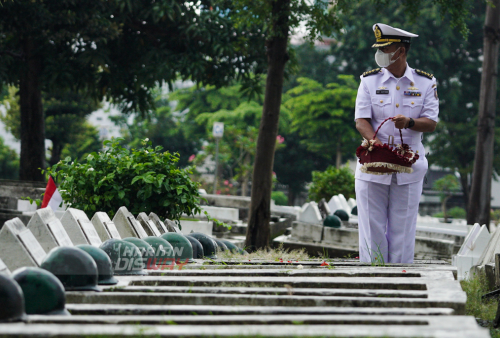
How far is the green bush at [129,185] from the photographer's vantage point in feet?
20.7

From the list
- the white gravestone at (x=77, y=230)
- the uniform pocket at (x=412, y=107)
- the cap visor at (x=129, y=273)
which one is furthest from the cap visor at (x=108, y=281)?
the uniform pocket at (x=412, y=107)

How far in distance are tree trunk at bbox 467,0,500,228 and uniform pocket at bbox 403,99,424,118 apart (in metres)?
8.36

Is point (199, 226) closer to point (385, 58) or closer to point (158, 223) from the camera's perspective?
point (158, 223)

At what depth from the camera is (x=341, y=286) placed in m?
3.57

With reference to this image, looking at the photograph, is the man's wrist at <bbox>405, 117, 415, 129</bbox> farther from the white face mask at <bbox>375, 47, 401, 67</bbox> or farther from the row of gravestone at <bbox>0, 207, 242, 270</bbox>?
the row of gravestone at <bbox>0, 207, 242, 270</bbox>

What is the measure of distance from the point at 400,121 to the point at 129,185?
9.49 ft

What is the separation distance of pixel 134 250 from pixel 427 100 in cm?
288

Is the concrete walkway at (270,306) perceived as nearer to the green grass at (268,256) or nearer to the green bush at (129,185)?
the green grass at (268,256)

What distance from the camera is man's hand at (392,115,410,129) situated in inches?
195

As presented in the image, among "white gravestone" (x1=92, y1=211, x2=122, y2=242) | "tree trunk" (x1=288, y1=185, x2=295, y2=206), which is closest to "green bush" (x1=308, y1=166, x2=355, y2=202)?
"white gravestone" (x1=92, y1=211, x2=122, y2=242)

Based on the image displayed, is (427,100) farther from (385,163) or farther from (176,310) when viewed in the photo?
(176,310)

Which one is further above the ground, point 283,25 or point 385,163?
point 283,25

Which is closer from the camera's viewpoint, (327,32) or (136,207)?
(136,207)

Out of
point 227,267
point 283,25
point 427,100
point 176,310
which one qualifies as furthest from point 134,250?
point 283,25
